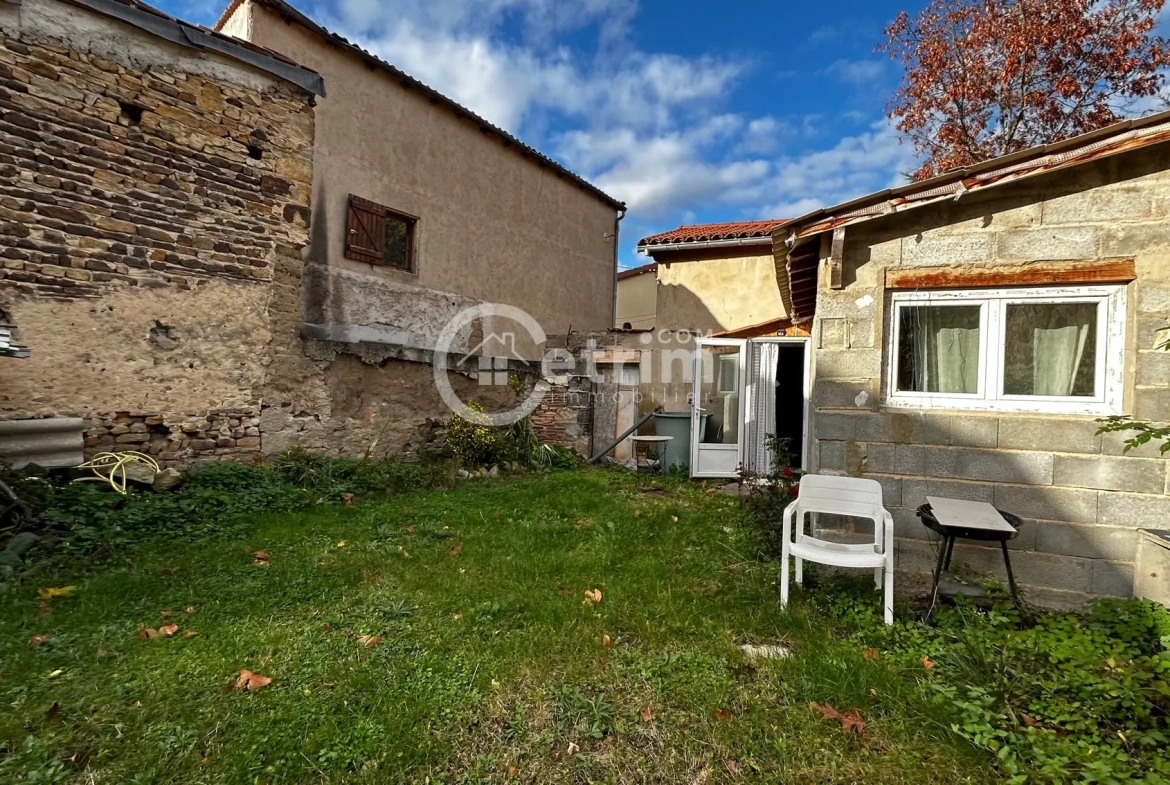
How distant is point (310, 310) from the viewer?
30.2 feet

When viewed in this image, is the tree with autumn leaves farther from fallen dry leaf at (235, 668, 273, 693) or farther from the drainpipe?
fallen dry leaf at (235, 668, 273, 693)

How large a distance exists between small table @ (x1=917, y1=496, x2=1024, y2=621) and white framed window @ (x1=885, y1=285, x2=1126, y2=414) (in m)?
0.78

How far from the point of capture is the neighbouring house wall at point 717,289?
41.1 ft

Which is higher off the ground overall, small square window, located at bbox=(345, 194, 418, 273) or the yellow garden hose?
small square window, located at bbox=(345, 194, 418, 273)

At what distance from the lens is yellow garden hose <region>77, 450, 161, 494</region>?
5434 millimetres

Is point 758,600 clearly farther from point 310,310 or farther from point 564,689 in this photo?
point 310,310

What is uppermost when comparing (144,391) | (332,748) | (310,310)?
(310,310)

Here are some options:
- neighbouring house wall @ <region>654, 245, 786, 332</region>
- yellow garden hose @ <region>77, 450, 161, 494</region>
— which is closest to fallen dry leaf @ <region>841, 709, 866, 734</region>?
yellow garden hose @ <region>77, 450, 161, 494</region>

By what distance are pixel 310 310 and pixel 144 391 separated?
3.51 m

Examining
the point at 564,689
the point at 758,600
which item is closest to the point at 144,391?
the point at 564,689

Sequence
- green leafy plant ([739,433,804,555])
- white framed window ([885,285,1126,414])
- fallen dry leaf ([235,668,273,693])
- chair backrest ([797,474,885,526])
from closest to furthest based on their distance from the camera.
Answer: fallen dry leaf ([235,668,273,693]) < white framed window ([885,285,1126,414]) < chair backrest ([797,474,885,526]) < green leafy plant ([739,433,804,555])

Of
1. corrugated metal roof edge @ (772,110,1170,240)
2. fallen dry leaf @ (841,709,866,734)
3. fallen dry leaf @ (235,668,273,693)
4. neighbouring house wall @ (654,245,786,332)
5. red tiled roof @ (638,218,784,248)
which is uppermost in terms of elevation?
red tiled roof @ (638,218,784,248)

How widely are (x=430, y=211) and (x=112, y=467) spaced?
7482 millimetres

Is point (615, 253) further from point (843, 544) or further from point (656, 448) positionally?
point (843, 544)
